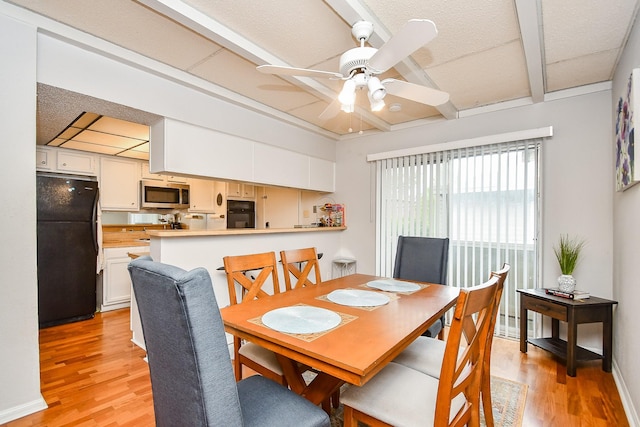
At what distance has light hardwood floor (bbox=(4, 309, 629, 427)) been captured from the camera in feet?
5.88

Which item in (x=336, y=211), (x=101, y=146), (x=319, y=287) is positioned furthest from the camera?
(x=336, y=211)

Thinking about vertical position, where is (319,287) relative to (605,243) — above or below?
below

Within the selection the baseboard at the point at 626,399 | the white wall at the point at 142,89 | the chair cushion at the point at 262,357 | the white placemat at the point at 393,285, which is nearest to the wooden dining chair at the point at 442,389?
the chair cushion at the point at 262,357

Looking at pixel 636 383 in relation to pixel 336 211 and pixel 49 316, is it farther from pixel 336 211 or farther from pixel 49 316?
pixel 49 316

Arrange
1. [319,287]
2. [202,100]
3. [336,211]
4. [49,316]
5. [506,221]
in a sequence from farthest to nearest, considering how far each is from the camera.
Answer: [336,211], [49,316], [506,221], [202,100], [319,287]

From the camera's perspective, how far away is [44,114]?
248 centimetres

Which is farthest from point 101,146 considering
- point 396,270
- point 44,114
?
point 396,270

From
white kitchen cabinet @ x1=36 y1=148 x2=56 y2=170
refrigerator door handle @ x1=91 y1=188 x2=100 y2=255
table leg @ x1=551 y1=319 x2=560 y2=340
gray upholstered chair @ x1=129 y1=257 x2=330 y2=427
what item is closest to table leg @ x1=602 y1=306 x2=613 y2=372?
table leg @ x1=551 y1=319 x2=560 y2=340

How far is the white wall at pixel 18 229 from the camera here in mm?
1734

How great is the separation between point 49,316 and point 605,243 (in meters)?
5.41

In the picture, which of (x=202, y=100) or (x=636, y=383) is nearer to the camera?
(x=636, y=383)

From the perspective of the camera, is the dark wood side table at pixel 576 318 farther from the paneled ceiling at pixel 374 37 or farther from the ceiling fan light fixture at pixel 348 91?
the ceiling fan light fixture at pixel 348 91

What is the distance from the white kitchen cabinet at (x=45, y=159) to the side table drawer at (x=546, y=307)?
5.37 metres

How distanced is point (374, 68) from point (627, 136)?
5.23 ft
